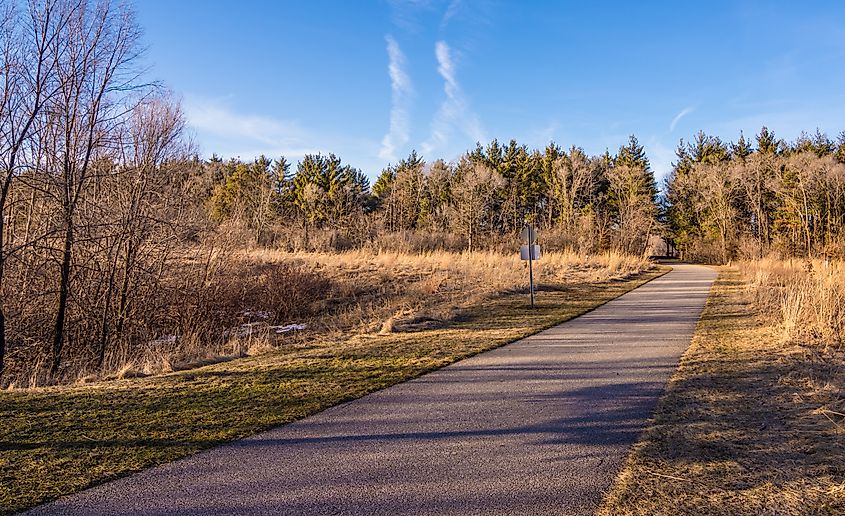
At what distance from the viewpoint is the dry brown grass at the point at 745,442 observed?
3.48 m

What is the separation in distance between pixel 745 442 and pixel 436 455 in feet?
8.67

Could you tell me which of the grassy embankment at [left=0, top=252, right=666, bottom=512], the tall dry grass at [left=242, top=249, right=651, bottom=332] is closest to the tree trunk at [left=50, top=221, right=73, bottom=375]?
the grassy embankment at [left=0, top=252, right=666, bottom=512]

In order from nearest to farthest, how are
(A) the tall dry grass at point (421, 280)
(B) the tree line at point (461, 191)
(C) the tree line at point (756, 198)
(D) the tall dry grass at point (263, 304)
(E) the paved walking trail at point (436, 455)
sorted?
(E) the paved walking trail at point (436, 455)
(D) the tall dry grass at point (263, 304)
(A) the tall dry grass at point (421, 280)
(C) the tree line at point (756, 198)
(B) the tree line at point (461, 191)

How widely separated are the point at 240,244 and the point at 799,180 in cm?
4776

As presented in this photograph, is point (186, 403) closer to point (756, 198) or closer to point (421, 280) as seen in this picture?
point (421, 280)

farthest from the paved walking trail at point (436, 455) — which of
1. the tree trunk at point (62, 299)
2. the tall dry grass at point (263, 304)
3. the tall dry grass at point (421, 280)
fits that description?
the tree trunk at point (62, 299)

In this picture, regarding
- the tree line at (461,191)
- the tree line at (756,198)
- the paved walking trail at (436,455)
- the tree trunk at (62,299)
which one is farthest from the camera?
the tree line at (461,191)

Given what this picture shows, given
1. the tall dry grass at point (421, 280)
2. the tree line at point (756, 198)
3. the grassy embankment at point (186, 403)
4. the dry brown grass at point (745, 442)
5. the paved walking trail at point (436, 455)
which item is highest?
the tree line at point (756, 198)

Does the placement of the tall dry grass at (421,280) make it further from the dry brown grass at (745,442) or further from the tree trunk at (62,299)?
the dry brown grass at (745,442)

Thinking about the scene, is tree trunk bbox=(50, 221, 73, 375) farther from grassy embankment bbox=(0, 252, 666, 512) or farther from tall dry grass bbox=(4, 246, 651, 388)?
grassy embankment bbox=(0, 252, 666, 512)

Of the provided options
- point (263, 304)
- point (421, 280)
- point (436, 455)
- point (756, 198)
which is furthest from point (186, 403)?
point (756, 198)

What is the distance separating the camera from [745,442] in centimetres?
452

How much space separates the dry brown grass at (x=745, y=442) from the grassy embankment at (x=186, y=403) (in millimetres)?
3159

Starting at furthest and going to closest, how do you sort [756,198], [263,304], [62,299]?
[756,198], [263,304], [62,299]
